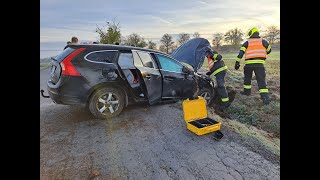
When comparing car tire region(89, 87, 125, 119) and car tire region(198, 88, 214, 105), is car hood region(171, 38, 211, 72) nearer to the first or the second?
car tire region(198, 88, 214, 105)

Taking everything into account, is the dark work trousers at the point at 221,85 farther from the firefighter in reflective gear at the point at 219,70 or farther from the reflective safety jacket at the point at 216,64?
the reflective safety jacket at the point at 216,64

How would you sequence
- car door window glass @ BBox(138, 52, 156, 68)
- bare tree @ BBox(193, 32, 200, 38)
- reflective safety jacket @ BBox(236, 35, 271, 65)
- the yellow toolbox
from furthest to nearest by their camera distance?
bare tree @ BBox(193, 32, 200, 38)
reflective safety jacket @ BBox(236, 35, 271, 65)
car door window glass @ BBox(138, 52, 156, 68)
the yellow toolbox

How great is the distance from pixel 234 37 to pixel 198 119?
12.8ft

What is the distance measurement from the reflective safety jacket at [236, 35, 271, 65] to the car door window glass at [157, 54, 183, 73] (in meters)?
1.82

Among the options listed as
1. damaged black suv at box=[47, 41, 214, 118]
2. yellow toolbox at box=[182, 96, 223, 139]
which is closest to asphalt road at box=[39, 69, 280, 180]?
yellow toolbox at box=[182, 96, 223, 139]

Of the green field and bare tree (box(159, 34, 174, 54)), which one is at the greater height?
bare tree (box(159, 34, 174, 54))

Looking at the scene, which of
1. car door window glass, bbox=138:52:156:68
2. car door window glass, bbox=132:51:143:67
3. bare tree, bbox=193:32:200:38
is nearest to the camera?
car door window glass, bbox=132:51:143:67

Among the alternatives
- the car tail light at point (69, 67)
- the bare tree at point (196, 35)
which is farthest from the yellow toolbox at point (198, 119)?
the bare tree at point (196, 35)

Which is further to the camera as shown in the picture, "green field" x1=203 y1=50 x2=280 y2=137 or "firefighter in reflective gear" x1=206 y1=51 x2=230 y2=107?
"firefighter in reflective gear" x1=206 y1=51 x2=230 y2=107

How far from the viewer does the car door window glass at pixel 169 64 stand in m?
5.08

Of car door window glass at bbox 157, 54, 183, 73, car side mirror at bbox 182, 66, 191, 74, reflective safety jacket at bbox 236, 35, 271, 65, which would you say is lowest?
car side mirror at bbox 182, 66, 191, 74

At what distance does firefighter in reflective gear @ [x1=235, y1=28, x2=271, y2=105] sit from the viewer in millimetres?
5633
